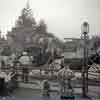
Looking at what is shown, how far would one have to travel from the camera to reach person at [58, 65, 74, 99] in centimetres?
186

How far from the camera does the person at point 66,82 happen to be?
1.86m

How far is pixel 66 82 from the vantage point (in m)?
1.89

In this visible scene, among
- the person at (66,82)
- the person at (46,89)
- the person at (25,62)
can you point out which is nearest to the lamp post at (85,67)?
the person at (66,82)

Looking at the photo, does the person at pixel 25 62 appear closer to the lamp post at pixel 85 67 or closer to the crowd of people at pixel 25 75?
the crowd of people at pixel 25 75

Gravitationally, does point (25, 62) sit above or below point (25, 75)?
above

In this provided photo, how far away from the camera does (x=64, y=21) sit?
1998 millimetres

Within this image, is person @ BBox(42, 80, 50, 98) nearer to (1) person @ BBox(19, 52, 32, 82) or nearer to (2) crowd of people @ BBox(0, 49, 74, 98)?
(2) crowd of people @ BBox(0, 49, 74, 98)

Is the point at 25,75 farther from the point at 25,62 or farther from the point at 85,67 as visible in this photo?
the point at 85,67

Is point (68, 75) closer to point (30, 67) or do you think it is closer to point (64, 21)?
point (30, 67)

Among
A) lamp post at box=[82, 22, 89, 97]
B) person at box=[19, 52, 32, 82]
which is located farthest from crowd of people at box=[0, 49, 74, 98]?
lamp post at box=[82, 22, 89, 97]

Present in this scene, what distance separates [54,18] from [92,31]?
0.49m

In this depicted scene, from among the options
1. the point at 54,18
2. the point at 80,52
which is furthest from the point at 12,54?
the point at 80,52

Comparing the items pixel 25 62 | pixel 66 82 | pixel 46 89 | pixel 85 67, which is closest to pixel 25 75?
pixel 25 62

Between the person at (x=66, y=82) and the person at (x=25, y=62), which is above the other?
the person at (x=25, y=62)
